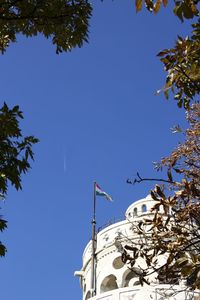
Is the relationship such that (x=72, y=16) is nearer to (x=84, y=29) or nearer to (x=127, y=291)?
(x=84, y=29)

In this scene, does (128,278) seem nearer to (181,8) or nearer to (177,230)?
(177,230)

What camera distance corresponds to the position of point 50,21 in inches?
351

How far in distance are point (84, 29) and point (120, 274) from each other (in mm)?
23708

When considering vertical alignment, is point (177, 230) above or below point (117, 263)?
below

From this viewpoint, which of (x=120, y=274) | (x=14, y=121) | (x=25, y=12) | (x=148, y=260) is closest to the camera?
(x=148, y=260)

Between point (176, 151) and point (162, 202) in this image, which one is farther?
point (176, 151)

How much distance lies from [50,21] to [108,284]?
82.7ft

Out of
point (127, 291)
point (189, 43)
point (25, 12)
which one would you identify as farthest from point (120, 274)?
point (189, 43)

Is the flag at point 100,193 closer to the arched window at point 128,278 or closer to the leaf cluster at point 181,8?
the arched window at point 128,278

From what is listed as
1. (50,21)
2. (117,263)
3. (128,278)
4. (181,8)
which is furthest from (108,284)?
(181,8)

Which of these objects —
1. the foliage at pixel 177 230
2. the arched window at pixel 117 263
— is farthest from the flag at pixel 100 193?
the foliage at pixel 177 230

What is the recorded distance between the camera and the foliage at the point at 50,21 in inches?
331

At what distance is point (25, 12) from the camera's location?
8.44 metres

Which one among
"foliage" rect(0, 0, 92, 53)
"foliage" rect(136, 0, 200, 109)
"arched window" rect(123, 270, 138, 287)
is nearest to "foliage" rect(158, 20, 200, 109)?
"foliage" rect(136, 0, 200, 109)
